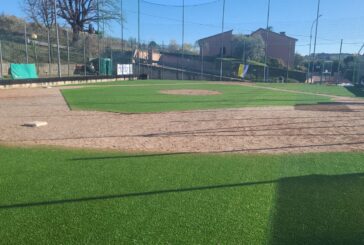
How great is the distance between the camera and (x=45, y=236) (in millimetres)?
3174

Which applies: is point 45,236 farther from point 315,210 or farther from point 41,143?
point 41,143

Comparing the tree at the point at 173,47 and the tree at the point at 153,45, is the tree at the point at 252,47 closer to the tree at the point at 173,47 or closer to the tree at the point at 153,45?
the tree at the point at 173,47

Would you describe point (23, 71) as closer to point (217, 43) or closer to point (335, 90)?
point (335, 90)

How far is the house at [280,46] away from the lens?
41312 mm

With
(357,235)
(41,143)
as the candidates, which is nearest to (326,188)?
(357,235)

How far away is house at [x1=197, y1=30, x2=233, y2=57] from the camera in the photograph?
4309 cm

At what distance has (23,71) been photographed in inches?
897

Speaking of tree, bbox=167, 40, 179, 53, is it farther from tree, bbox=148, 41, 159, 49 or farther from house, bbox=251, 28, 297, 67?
house, bbox=251, 28, 297, 67

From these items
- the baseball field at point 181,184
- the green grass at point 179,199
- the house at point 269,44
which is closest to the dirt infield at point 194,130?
the baseball field at point 181,184

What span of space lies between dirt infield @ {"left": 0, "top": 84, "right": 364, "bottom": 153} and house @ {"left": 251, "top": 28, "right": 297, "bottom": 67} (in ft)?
102

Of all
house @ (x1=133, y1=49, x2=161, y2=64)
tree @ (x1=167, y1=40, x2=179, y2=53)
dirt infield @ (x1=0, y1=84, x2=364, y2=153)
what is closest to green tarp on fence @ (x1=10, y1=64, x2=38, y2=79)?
dirt infield @ (x1=0, y1=84, x2=364, y2=153)

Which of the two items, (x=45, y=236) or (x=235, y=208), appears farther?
(x=235, y=208)

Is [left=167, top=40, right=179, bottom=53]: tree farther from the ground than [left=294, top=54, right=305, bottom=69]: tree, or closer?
farther from the ground

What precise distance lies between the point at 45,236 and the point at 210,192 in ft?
6.55
